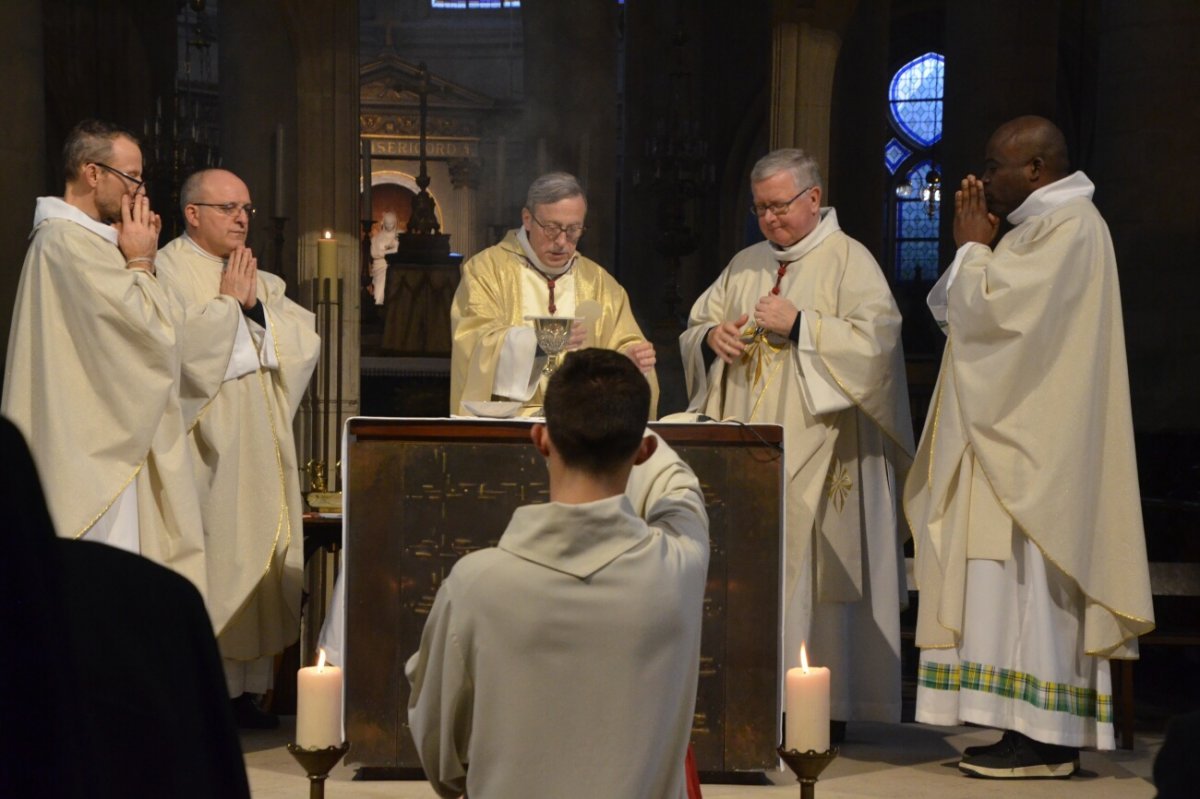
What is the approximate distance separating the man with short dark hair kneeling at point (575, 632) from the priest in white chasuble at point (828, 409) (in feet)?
9.27

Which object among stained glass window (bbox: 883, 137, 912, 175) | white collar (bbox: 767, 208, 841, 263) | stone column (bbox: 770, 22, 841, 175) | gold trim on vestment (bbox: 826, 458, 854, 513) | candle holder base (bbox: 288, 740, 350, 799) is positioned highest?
stained glass window (bbox: 883, 137, 912, 175)

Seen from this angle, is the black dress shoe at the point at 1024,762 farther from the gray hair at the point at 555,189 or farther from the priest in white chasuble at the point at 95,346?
the priest in white chasuble at the point at 95,346

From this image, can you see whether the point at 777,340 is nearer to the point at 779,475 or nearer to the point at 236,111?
the point at 779,475

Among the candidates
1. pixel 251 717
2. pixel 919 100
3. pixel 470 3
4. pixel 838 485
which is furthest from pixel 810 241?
pixel 470 3

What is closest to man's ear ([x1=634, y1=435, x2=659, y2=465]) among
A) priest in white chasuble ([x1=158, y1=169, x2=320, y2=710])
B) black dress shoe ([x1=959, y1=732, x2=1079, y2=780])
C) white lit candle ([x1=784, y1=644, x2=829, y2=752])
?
white lit candle ([x1=784, y1=644, x2=829, y2=752])

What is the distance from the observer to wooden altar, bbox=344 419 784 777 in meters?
4.43

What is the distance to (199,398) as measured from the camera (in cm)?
514

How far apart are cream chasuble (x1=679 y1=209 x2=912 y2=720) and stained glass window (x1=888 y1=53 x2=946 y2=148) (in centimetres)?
1663

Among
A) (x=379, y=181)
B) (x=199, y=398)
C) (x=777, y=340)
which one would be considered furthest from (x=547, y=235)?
(x=379, y=181)

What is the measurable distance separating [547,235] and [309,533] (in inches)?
59.9

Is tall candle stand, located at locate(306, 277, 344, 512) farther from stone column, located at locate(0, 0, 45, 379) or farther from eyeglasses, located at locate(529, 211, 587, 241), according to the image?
stone column, located at locate(0, 0, 45, 379)

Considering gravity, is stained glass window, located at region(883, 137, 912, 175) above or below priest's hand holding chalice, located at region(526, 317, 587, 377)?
above

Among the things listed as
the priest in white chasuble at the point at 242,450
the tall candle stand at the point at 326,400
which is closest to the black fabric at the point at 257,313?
the priest in white chasuble at the point at 242,450

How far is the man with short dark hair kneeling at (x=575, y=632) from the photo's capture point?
2279 millimetres
